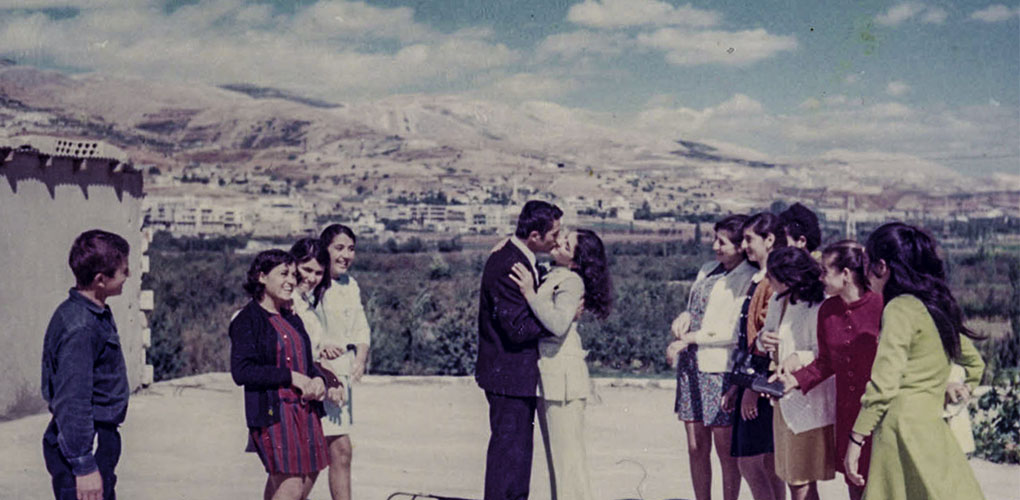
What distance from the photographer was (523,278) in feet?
17.4

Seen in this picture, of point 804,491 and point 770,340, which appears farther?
point 770,340

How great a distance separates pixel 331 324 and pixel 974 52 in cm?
5143

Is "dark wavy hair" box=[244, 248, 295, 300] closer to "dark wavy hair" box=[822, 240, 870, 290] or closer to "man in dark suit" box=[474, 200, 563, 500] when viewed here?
"man in dark suit" box=[474, 200, 563, 500]

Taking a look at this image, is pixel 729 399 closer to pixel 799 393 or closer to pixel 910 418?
pixel 799 393

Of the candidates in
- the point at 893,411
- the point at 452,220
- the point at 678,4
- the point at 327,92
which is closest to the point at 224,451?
the point at 893,411

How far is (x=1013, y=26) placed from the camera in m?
50.1

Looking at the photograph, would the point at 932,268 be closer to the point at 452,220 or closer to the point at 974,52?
the point at 452,220

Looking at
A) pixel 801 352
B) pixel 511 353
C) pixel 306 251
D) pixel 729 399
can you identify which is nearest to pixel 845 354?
pixel 801 352

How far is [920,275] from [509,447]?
2.04 m

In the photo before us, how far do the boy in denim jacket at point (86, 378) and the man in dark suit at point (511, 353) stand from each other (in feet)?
5.84

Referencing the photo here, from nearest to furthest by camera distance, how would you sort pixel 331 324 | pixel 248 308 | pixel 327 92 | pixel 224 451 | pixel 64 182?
1. pixel 248 308
2. pixel 331 324
3. pixel 224 451
4. pixel 64 182
5. pixel 327 92

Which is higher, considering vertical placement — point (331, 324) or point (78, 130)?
point (78, 130)

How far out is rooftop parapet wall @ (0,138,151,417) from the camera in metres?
9.89

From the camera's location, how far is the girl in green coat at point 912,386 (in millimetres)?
4199
